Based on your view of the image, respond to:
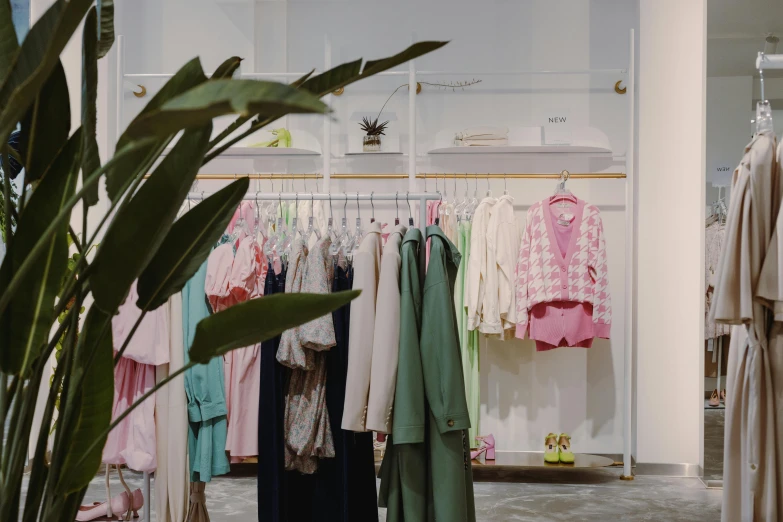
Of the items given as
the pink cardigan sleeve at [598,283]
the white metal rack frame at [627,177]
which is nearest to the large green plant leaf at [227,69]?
the white metal rack frame at [627,177]

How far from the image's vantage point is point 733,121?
165 inches

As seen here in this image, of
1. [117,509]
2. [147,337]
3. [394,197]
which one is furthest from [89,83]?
[117,509]

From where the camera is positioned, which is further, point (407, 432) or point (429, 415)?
point (429, 415)

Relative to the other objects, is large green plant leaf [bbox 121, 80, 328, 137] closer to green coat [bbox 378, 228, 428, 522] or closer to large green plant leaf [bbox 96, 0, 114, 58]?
large green plant leaf [bbox 96, 0, 114, 58]

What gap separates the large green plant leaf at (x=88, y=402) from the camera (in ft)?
2.83

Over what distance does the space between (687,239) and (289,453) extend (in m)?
2.91

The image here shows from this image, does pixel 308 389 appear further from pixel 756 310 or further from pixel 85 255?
pixel 85 255

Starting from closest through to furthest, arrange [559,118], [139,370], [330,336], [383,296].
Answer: [383,296] < [330,336] < [139,370] < [559,118]

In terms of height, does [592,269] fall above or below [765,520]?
above

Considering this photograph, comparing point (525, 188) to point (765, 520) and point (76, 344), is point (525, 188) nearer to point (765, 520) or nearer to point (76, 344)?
point (765, 520)

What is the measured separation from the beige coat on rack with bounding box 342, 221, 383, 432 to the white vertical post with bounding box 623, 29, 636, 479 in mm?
2431

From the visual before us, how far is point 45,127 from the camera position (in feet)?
2.86

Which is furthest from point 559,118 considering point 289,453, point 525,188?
point 289,453

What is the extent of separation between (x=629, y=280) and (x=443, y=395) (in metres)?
2.50
